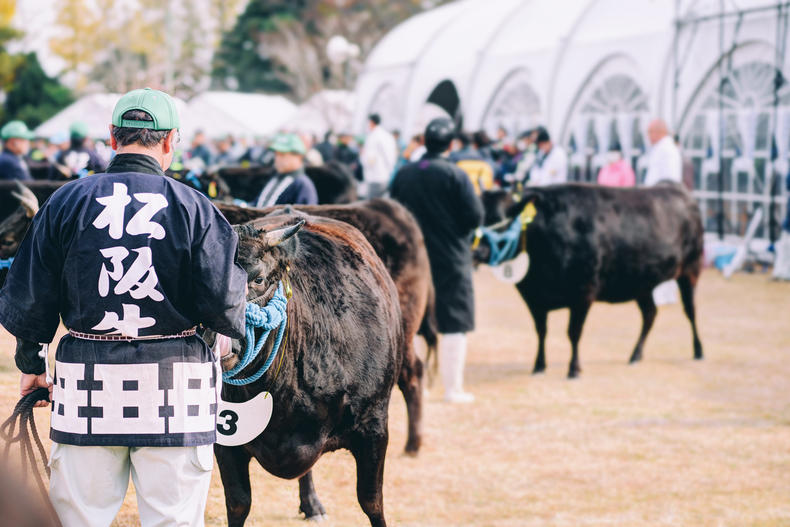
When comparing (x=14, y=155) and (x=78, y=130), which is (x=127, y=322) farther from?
(x=78, y=130)

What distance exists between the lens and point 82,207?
99.3 inches

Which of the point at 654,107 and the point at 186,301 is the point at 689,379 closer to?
the point at 186,301

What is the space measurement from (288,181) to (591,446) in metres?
2.83

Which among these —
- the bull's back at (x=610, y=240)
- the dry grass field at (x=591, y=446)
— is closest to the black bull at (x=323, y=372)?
the dry grass field at (x=591, y=446)

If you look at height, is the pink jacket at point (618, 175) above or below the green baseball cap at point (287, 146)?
below

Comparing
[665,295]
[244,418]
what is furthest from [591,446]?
[665,295]

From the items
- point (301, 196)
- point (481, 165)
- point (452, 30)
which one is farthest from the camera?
point (452, 30)

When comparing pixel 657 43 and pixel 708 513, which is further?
pixel 657 43

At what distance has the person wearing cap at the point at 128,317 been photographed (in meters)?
2.52

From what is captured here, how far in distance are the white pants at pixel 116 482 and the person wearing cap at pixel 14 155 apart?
711 centimetres

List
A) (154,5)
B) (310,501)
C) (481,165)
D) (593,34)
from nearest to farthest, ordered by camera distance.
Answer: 1. (310,501)
2. (481,165)
3. (593,34)
4. (154,5)

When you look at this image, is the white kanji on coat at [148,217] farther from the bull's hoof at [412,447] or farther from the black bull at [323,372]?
the bull's hoof at [412,447]

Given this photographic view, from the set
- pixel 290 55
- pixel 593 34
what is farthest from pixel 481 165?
pixel 290 55

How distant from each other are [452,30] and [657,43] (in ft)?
33.0
